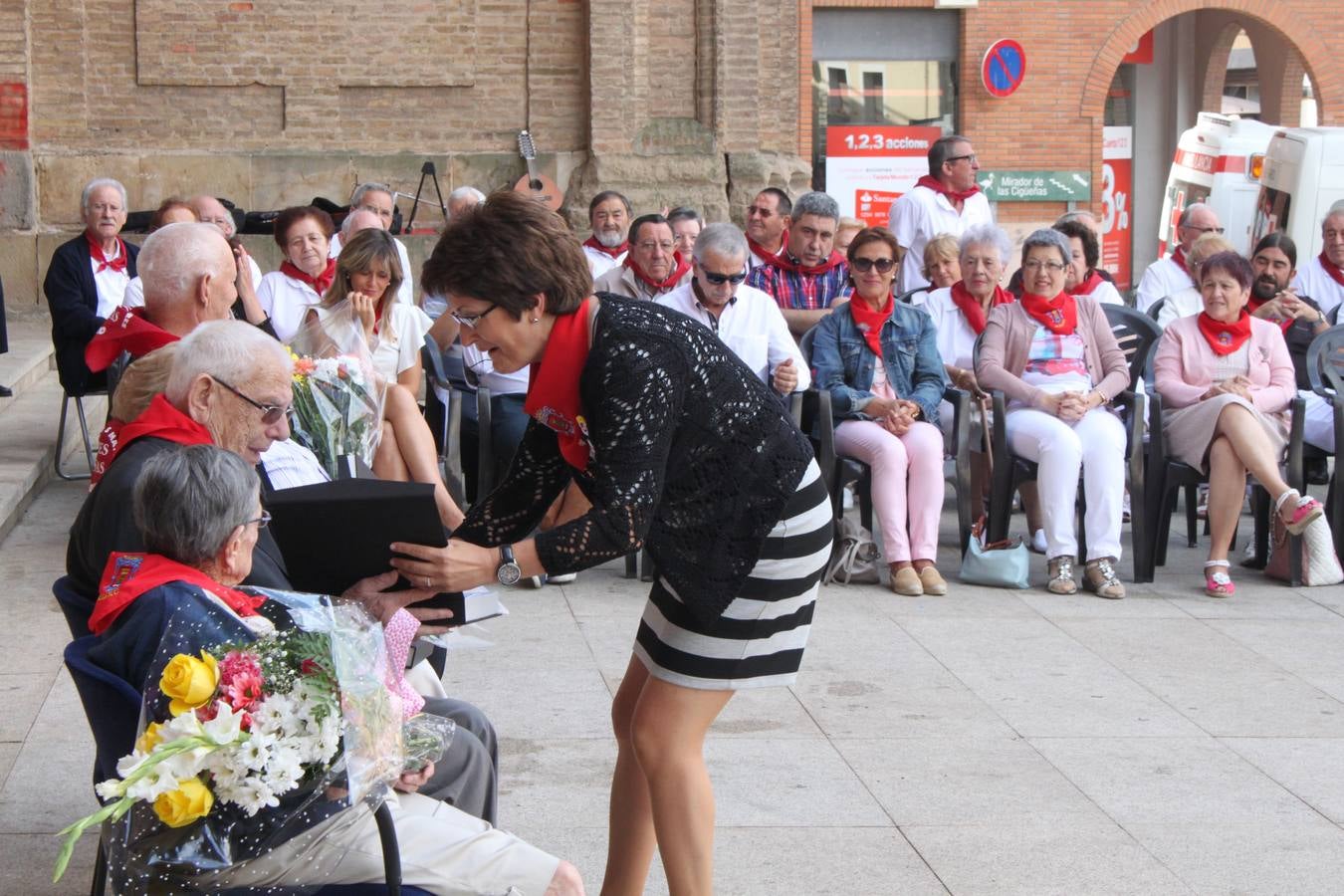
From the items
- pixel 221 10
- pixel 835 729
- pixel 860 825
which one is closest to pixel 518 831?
pixel 860 825

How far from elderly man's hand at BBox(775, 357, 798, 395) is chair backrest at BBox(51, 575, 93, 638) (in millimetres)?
4775

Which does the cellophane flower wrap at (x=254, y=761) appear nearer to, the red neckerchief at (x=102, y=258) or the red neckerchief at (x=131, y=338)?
the red neckerchief at (x=131, y=338)

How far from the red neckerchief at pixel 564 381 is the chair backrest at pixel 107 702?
3.00ft

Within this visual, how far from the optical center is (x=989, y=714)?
568 centimetres

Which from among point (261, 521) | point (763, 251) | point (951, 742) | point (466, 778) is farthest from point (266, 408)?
point (763, 251)

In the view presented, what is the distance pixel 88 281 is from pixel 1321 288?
23.1 ft

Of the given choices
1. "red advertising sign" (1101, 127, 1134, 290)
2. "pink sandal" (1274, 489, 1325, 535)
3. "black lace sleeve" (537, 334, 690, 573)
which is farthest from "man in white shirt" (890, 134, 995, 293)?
"red advertising sign" (1101, 127, 1134, 290)

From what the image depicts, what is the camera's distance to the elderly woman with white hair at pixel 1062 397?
768cm

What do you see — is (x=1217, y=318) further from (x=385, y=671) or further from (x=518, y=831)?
(x=385, y=671)

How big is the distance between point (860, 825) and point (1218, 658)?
2525 mm

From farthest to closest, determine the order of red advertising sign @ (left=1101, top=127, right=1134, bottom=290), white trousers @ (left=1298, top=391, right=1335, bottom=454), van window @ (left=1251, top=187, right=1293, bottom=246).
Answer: red advertising sign @ (left=1101, top=127, right=1134, bottom=290) → van window @ (left=1251, top=187, right=1293, bottom=246) → white trousers @ (left=1298, top=391, right=1335, bottom=454)

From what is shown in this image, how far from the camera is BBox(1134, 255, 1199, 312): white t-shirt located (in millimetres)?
10234

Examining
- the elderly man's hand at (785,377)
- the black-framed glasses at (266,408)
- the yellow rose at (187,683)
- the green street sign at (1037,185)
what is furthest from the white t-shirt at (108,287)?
the green street sign at (1037,185)

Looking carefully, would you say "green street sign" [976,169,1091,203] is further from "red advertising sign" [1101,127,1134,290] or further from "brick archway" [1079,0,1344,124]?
"red advertising sign" [1101,127,1134,290]
